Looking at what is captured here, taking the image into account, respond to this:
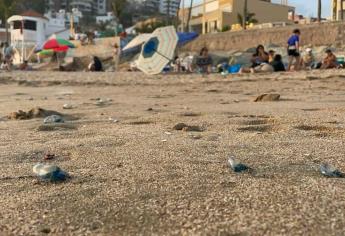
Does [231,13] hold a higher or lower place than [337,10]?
higher

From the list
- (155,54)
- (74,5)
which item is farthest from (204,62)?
(74,5)

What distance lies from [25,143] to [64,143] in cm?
30

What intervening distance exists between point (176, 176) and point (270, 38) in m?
27.7

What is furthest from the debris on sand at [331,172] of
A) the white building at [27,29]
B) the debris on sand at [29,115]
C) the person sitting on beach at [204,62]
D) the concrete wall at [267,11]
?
the concrete wall at [267,11]

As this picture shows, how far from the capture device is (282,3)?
194 feet

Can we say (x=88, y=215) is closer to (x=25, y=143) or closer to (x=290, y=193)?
(x=290, y=193)

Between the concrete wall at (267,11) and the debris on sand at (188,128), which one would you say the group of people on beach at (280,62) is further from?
the concrete wall at (267,11)

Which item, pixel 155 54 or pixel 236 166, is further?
pixel 155 54

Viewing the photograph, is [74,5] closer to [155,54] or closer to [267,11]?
[267,11]

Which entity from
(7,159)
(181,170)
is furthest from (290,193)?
(7,159)

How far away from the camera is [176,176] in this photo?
2402mm

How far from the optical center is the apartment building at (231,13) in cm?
5384

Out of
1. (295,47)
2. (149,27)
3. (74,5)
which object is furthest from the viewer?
(74,5)

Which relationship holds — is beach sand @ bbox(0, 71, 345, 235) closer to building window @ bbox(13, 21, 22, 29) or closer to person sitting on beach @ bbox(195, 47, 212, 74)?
person sitting on beach @ bbox(195, 47, 212, 74)
